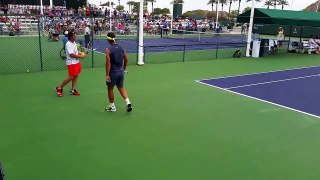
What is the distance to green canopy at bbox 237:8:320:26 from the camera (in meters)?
18.4

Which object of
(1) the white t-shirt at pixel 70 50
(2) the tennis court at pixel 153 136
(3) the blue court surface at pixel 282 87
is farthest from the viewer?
(3) the blue court surface at pixel 282 87

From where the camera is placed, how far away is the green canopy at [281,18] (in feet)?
60.2

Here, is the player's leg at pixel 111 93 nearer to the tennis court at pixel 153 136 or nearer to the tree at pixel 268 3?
the tennis court at pixel 153 136

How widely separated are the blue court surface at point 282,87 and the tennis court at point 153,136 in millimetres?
456

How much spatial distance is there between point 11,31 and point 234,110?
942 inches

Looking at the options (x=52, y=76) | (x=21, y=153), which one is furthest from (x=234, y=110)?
(x=52, y=76)

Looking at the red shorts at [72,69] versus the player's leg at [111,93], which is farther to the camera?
the red shorts at [72,69]

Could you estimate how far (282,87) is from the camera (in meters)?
11.3

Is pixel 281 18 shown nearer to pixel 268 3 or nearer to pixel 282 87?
pixel 282 87

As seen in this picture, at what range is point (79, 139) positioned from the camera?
19.9 ft

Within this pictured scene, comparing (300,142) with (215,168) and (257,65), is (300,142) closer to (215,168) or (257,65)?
(215,168)

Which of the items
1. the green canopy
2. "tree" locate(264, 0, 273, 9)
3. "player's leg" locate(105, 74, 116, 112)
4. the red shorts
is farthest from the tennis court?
"tree" locate(264, 0, 273, 9)

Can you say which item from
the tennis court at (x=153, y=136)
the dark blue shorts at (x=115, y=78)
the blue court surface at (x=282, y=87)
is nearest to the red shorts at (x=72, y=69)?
the tennis court at (x=153, y=136)

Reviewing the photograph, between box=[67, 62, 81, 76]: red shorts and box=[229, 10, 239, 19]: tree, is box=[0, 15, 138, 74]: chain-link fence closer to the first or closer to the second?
box=[67, 62, 81, 76]: red shorts
